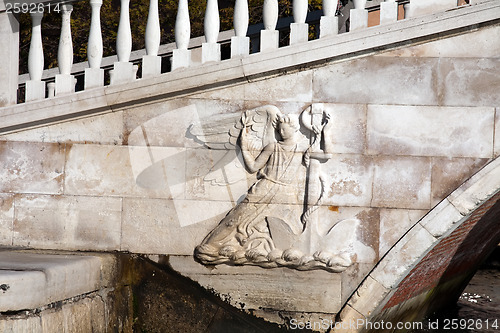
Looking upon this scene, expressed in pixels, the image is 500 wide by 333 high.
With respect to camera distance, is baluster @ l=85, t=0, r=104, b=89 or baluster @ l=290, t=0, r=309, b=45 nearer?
baluster @ l=290, t=0, r=309, b=45

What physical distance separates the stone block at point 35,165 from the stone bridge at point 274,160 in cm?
1

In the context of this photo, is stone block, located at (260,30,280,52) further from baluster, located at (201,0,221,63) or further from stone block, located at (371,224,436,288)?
stone block, located at (371,224,436,288)

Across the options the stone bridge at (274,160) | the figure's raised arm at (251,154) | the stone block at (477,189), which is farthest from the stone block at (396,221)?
the figure's raised arm at (251,154)

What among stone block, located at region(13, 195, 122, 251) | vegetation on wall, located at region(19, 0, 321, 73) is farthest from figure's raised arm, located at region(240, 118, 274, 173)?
vegetation on wall, located at region(19, 0, 321, 73)

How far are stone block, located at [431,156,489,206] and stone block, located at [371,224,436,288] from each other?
260mm

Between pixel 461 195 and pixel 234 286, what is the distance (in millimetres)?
1826

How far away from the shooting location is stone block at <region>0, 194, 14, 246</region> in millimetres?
5500

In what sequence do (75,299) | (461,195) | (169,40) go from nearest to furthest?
(75,299) < (461,195) < (169,40)

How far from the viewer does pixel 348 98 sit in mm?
5312

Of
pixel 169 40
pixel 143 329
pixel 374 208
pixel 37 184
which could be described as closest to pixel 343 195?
pixel 374 208

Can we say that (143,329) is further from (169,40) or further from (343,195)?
(169,40)

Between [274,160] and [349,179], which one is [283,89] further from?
[349,179]

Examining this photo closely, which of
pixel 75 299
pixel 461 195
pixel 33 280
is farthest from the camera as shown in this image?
pixel 461 195

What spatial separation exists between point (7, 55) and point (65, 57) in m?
0.47
